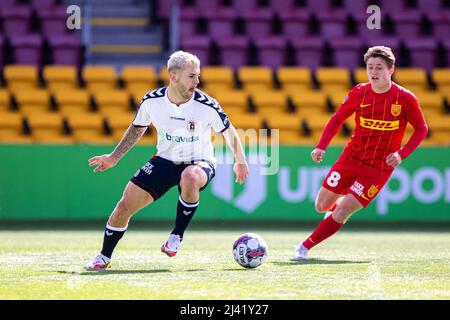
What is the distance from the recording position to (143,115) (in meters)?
8.09

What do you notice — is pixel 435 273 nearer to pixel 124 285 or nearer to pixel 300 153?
pixel 124 285

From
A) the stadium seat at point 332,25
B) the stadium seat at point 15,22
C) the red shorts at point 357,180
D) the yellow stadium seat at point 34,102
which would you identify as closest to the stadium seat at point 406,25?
the stadium seat at point 332,25

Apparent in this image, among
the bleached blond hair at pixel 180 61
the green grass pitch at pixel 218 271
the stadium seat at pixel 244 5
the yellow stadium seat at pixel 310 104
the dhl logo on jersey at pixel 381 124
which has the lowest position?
the green grass pitch at pixel 218 271

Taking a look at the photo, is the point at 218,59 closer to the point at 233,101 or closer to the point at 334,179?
the point at 233,101

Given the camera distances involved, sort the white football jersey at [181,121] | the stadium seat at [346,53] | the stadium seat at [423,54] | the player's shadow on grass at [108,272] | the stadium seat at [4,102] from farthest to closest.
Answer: the stadium seat at [423,54] < the stadium seat at [346,53] < the stadium seat at [4,102] < the white football jersey at [181,121] < the player's shadow on grass at [108,272]

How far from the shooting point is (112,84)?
57.0 feet

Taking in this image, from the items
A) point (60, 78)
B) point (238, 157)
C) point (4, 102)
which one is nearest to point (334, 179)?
point (238, 157)

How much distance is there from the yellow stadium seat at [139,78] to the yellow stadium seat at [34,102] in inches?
60.0

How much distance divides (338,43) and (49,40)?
5768 millimetres

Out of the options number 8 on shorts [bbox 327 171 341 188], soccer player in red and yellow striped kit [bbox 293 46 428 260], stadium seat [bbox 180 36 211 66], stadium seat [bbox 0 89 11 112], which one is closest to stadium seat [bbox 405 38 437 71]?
stadium seat [bbox 180 36 211 66]

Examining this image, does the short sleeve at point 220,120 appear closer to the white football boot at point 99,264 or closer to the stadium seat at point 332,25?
the white football boot at point 99,264

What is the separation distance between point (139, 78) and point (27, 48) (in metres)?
2.61

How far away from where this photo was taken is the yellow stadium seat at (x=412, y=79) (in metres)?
17.7
